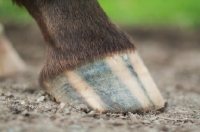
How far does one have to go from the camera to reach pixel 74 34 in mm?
1767

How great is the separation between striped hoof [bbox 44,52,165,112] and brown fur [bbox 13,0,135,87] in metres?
0.04

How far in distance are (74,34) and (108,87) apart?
0.97 feet

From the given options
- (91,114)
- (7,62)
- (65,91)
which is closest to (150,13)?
(7,62)

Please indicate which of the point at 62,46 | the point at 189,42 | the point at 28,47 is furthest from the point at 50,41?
the point at 189,42

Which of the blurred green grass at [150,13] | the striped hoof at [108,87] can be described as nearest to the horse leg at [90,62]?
the striped hoof at [108,87]

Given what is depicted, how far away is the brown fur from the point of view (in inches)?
68.3

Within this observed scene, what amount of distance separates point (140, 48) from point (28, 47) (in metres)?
1.40

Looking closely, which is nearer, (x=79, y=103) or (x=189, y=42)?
(x=79, y=103)

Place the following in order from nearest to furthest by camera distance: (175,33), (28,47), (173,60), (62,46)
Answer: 1. (62,46)
2. (173,60)
3. (28,47)
4. (175,33)

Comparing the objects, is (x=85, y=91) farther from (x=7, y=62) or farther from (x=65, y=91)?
(x=7, y=62)

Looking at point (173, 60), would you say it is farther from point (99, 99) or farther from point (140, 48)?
point (99, 99)

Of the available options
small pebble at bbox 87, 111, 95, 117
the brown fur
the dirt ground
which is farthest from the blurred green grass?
small pebble at bbox 87, 111, 95, 117

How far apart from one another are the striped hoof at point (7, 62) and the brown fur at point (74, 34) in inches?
47.0

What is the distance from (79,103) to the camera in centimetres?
171
